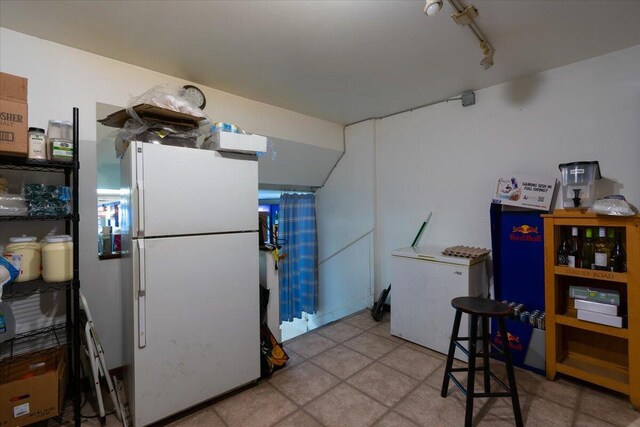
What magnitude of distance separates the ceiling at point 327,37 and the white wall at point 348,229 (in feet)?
4.13

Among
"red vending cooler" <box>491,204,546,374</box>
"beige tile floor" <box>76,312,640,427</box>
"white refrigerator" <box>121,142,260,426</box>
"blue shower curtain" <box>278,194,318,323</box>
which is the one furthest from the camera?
"blue shower curtain" <box>278,194,318,323</box>

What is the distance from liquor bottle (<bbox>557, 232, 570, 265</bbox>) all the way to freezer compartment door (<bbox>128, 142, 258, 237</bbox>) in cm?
226

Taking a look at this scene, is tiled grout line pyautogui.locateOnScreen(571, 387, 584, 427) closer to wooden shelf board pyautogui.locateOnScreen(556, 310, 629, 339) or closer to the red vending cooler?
the red vending cooler

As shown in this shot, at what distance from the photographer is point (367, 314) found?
138 inches

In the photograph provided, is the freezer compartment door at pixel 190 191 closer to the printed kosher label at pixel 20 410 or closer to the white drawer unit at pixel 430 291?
the printed kosher label at pixel 20 410

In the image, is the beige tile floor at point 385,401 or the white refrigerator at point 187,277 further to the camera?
the beige tile floor at point 385,401

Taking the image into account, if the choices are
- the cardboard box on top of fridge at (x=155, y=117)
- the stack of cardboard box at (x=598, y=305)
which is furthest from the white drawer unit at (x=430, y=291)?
the cardboard box on top of fridge at (x=155, y=117)

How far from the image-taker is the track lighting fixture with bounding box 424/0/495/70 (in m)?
1.37

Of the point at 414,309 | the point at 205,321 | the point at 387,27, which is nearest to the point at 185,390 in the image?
the point at 205,321

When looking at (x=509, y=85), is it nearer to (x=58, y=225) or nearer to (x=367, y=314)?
(x=367, y=314)

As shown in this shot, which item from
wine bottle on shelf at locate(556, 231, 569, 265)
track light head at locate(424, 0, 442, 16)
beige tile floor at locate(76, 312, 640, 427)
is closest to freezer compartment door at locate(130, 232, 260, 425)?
beige tile floor at locate(76, 312, 640, 427)

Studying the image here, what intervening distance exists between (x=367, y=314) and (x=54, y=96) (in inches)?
137

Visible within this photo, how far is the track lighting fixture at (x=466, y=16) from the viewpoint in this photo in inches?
53.7

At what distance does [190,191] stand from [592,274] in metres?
2.71
